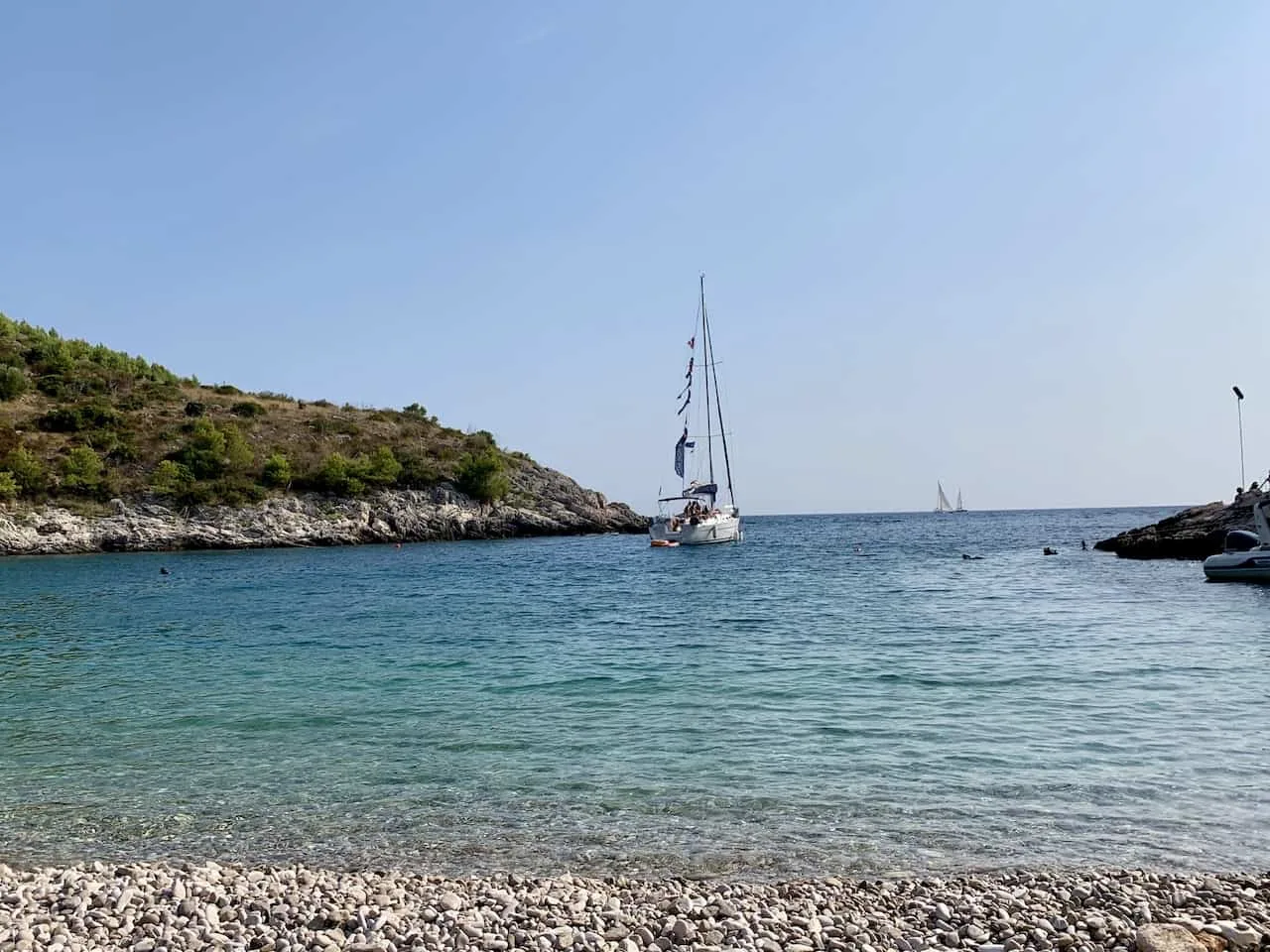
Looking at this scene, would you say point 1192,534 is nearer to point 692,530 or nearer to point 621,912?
point 692,530

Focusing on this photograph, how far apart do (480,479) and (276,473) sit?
Result: 815 inches

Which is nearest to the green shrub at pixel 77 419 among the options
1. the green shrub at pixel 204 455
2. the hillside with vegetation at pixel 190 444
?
the hillside with vegetation at pixel 190 444

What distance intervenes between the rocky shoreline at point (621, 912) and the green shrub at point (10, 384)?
322 feet

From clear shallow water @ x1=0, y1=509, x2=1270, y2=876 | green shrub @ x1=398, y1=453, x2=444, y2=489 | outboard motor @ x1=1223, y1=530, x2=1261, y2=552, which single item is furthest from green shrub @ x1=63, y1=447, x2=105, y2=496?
outboard motor @ x1=1223, y1=530, x2=1261, y2=552

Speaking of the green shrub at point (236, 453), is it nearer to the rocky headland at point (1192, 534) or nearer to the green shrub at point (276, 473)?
the green shrub at point (276, 473)

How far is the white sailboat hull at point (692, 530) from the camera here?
70438 millimetres

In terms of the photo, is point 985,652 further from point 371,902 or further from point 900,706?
point 371,902

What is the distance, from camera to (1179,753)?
11.3 metres

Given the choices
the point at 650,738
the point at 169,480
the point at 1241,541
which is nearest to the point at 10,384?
the point at 169,480

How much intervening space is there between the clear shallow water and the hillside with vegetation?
5317 centimetres

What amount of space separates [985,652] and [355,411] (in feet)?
336

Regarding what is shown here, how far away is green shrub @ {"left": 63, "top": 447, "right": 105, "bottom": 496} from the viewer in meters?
74.6

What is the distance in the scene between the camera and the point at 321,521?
84.4 meters

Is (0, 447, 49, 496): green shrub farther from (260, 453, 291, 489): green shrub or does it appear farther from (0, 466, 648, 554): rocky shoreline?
(260, 453, 291, 489): green shrub
